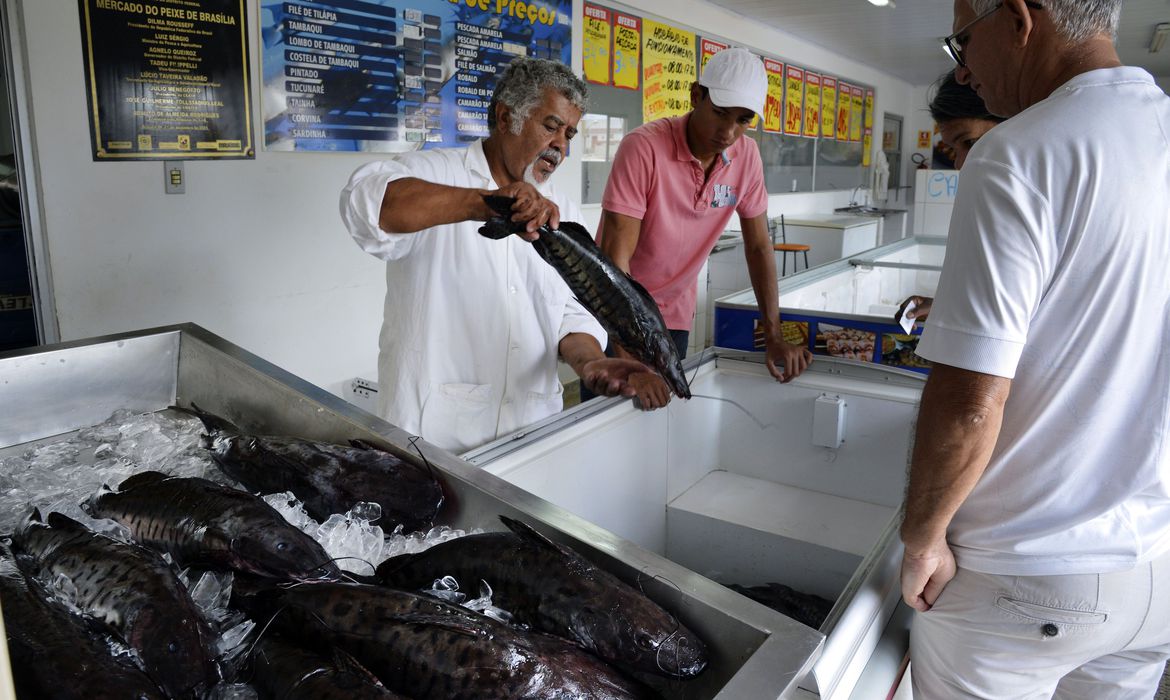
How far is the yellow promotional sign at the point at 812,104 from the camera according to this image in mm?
9352

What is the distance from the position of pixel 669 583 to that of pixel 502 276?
4.36ft

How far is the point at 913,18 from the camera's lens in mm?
8039

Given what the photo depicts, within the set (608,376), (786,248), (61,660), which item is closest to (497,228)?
(608,376)

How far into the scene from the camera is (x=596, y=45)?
219 inches

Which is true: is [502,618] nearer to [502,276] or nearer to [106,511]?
[106,511]

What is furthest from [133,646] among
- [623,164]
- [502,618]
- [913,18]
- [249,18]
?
[913,18]

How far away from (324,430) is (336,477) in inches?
9.0

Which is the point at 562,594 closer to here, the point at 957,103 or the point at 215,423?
the point at 215,423

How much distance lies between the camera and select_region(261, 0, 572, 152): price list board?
3596 millimetres

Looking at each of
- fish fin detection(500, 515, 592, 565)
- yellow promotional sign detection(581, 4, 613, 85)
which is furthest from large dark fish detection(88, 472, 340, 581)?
yellow promotional sign detection(581, 4, 613, 85)

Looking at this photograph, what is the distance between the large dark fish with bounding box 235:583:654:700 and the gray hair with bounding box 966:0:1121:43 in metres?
1.13

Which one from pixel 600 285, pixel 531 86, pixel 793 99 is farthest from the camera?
Result: pixel 793 99

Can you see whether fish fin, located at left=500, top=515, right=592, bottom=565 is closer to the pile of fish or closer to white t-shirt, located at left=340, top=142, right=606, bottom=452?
the pile of fish

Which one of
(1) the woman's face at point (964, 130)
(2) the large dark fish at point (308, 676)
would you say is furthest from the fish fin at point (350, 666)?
(1) the woman's face at point (964, 130)
